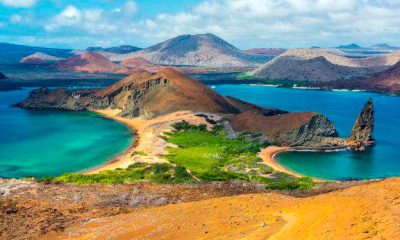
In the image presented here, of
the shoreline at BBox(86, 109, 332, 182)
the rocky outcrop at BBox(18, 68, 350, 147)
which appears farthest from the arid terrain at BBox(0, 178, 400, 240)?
the rocky outcrop at BBox(18, 68, 350, 147)

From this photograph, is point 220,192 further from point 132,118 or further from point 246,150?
point 132,118

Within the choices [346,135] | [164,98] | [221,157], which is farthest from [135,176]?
[164,98]

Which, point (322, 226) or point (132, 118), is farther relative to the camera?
point (132, 118)

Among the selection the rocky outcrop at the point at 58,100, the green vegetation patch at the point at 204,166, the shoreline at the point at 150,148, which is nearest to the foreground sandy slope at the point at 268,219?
the green vegetation patch at the point at 204,166

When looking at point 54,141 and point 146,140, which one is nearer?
point 146,140

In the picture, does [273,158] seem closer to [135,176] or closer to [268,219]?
[135,176]

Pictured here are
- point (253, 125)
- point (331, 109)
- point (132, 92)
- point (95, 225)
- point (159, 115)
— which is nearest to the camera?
point (95, 225)

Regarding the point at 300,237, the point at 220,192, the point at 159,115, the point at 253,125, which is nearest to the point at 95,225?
the point at 220,192
